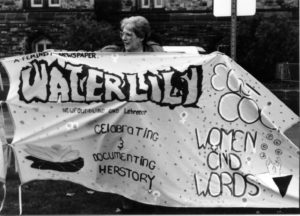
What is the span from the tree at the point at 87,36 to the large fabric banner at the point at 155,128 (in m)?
14.5

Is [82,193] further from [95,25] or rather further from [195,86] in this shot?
[95,25]

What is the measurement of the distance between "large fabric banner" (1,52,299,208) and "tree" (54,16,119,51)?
14.5 m

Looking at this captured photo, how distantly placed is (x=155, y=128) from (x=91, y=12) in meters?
19.2

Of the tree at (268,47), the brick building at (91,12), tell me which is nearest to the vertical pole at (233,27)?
the tree at (268,47)

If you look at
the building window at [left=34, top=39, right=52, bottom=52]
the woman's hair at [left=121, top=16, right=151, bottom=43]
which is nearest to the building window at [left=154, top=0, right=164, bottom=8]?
the building window at [left=34, top=39, right=52, bottom=52]

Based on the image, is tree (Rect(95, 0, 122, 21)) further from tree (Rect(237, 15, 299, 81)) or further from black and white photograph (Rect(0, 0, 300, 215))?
black and white photograph (Rect(0, 0, 300, 215))

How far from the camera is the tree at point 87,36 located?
20.0 meters

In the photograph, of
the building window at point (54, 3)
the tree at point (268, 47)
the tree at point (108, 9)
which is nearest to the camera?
the tree at point (268, 47)

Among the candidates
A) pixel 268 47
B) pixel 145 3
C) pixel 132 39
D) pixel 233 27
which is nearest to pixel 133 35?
pixel 132 39

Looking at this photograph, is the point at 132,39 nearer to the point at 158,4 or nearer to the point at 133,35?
the point at 133,35

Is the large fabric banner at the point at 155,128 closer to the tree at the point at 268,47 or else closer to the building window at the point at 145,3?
the tree at the point at 268,47

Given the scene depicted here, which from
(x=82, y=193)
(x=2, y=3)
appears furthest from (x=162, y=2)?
(x=82, y=193)

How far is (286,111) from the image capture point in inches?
198

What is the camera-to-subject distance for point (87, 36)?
793 inches
